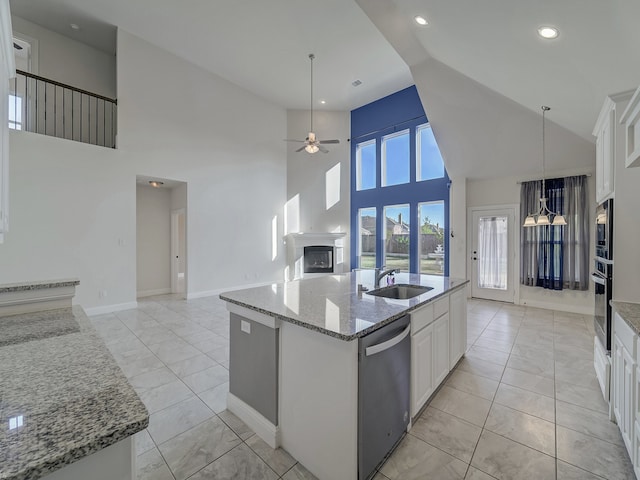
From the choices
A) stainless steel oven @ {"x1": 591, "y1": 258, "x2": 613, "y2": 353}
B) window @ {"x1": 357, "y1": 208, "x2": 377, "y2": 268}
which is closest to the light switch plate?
stainless steel oven @ {"x1": 591, "y1": 258, "x2": 613, "y2": 353}

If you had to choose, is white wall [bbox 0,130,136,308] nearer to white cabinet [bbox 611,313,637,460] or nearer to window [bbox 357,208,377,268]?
window [bbox 357,208,377,268]

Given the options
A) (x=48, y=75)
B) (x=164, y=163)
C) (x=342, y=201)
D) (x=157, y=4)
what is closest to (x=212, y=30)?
(x=157, y=4)

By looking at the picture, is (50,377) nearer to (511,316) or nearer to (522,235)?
(511,316)

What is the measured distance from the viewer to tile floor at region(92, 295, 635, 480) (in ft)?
5.43

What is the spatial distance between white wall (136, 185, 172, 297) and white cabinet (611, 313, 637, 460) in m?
7.52

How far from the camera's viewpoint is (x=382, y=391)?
1614 mm

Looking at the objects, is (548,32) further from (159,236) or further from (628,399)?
(159,236)

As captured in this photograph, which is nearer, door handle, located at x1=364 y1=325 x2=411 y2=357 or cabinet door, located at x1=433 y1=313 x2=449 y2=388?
door handle, located at x1=364 y1=325 x2=411 y2=357

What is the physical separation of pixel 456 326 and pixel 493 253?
12.9 ft

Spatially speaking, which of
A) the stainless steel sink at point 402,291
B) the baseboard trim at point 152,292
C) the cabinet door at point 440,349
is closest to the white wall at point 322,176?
the baseboard trim at point 152,292

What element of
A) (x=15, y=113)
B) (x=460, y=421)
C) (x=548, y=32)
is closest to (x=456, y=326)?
(x=460, y=421)

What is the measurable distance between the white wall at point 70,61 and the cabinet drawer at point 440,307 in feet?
24.5

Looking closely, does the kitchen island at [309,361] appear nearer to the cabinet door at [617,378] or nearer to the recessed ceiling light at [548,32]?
the cabinet door at [617,378]

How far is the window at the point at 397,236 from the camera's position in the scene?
23.9 ft
